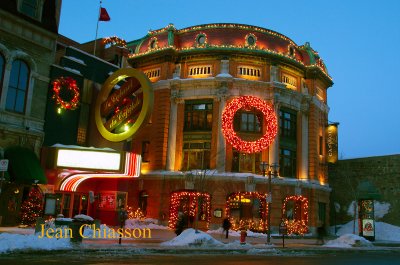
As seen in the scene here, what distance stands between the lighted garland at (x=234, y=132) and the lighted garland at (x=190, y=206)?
5.84 metres

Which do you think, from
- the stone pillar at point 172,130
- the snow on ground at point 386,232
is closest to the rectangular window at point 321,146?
the snow on ground at point 386,232

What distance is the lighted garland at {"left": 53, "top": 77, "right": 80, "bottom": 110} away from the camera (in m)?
29.6

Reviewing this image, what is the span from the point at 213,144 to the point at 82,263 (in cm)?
2879

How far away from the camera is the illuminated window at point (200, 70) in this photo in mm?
44062

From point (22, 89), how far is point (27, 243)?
13.7 m

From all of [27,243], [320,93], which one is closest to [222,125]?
[320,93]

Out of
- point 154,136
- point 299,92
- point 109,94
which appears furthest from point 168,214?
point 299,92

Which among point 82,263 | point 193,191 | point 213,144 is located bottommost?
point 82,263

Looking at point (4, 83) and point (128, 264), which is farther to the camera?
point (4, 83)

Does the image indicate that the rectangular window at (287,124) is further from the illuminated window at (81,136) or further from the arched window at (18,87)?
the arched window at (18,87)

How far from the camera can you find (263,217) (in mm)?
41406

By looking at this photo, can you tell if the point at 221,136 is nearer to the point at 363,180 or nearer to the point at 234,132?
the point at 234,132

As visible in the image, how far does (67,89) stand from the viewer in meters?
30.5

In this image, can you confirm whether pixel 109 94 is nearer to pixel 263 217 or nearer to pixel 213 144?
pixel 213 144
